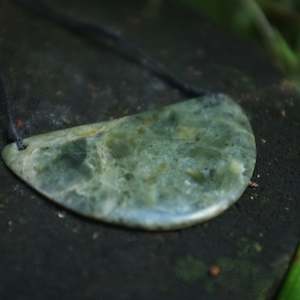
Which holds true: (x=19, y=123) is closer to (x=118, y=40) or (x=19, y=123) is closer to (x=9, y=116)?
(x=9, y=116)

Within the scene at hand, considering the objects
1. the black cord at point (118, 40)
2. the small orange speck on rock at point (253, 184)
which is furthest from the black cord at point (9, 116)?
the small orange speck on rock at point (253, 184)

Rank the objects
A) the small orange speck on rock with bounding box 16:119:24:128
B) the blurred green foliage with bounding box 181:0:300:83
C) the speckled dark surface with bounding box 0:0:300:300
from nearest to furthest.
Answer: the speckled dark surface with bounding box 0:0:300:300 < the small orange speck on rock with bounding box 16:119:24:128 < the blurred green foliage with bounding box 181:0:300:83

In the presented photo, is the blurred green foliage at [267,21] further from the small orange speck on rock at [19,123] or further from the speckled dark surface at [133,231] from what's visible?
the small orange speck on rock at [19,123]

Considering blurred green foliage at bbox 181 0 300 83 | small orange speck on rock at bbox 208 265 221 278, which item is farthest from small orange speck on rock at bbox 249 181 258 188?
blurred green foliage at bbox 181 0 300 83

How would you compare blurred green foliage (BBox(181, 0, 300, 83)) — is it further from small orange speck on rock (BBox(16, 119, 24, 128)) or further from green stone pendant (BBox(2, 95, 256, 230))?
small orange speck on rock (BBox(16, 119, 24, 128))

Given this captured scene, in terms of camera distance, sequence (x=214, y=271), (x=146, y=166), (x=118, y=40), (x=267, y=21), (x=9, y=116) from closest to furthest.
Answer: (x=214, y=271) → (x=146, y=166) → (x=9, y=116) → (x=118, y=40) → (x=267, y=21)

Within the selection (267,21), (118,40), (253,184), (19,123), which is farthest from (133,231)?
(267,21)
